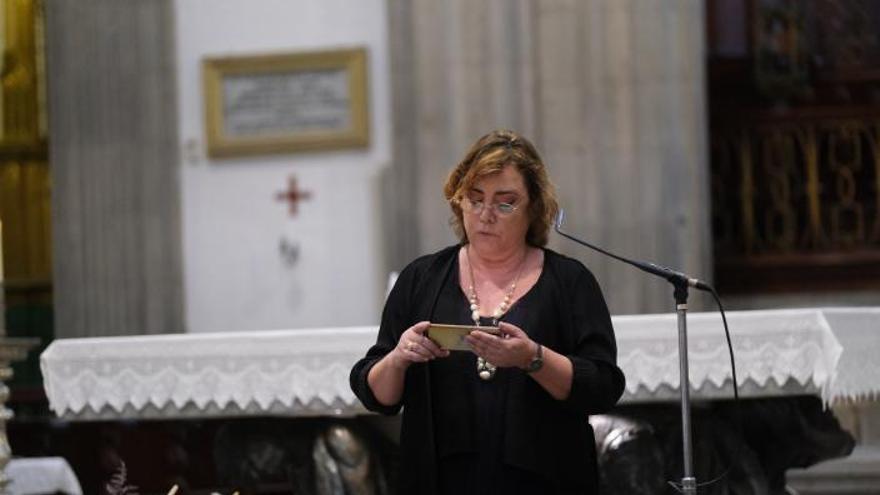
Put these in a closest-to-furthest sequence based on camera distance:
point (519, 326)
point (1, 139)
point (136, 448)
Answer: point (519, 326), point (136, 448), point (1, 139)

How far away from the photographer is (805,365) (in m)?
6.48

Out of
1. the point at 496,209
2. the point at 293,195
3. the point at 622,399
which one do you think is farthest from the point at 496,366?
the point at 293,195

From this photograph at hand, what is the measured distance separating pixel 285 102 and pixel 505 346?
21.6ft

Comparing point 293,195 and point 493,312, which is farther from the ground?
point 293,195

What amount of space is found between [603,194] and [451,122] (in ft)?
2.92

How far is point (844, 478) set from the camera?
924 centimetres

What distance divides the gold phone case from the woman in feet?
0.51

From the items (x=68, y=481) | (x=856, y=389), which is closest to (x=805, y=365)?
(x=856, y=389)

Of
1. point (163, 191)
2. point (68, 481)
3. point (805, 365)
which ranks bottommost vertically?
point (68, 481)

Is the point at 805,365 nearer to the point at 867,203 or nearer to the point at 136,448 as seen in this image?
the point at 136,448

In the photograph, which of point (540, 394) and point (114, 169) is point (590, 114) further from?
point (540, 394)

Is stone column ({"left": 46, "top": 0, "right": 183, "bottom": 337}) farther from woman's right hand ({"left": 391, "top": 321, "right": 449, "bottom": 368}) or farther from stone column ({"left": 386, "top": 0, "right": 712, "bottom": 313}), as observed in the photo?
woman's right hand ({"left": 391, "top": 321, "right": 449, "bottom": 368})

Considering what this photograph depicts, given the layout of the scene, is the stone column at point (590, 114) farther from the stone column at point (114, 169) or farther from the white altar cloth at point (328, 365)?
the white altar cloth at point (328, 365)

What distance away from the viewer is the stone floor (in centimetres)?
919
